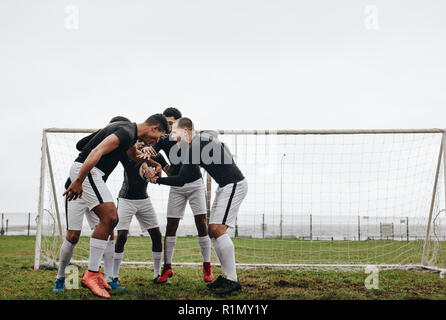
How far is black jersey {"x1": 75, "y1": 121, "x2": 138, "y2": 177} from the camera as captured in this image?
4.14 m

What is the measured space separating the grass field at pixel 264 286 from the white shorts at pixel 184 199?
37.9 inches

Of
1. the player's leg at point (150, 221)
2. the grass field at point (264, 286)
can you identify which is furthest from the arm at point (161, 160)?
the grass field at point (264, 286)

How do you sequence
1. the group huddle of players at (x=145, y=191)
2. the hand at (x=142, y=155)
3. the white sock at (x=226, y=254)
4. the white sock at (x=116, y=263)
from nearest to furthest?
1. the group huddle of players at (x=145, y=191)
2. the white sock at (x=226, y=254)
3. the hand at (x=142, y=155)
4. the white sock at (x=116, y=263)

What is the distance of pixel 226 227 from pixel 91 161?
5.40 ft

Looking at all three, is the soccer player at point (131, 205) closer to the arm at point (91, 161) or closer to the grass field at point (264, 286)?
the grass field at point (264, 286)

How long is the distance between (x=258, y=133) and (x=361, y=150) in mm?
→ 2250

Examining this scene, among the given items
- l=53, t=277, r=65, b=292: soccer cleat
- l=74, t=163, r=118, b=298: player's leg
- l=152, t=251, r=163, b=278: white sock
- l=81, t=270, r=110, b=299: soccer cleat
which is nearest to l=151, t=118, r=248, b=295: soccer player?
l=74, t=163, r=118, b=298: player's leg

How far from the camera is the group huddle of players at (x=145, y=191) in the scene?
4152 millimetres

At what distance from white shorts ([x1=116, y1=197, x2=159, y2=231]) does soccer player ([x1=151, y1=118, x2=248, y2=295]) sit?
2.18 feet

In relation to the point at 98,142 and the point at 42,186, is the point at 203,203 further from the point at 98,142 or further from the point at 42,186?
the point at 42,186

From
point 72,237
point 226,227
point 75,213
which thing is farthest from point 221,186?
point 72,237

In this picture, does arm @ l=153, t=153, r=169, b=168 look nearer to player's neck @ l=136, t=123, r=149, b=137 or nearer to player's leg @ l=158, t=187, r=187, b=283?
player's leg @ l=158, t=187, r=187, b=283
